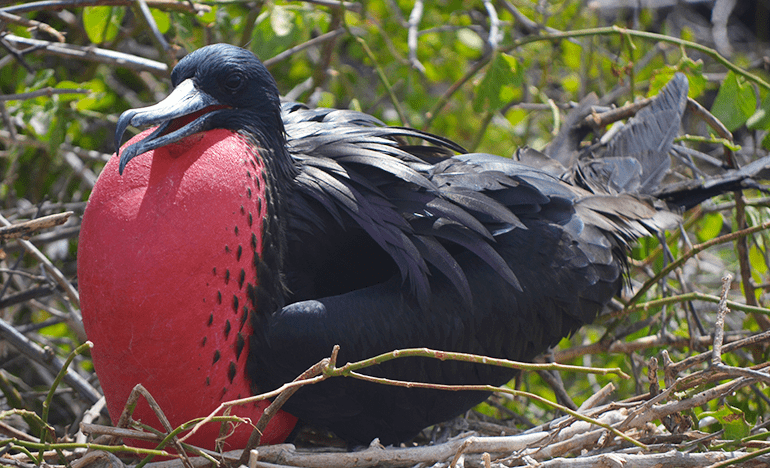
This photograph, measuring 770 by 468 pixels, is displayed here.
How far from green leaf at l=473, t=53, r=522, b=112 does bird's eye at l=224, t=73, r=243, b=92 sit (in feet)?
3.10

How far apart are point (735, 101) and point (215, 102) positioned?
1.37 metres

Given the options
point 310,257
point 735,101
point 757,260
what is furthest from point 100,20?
point 757,260

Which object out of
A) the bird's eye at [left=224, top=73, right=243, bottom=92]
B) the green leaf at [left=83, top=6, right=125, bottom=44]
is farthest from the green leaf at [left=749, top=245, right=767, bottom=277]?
the green leaf at [left=83, top=6, right=125, bottom=44]

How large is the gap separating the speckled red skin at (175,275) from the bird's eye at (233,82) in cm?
11

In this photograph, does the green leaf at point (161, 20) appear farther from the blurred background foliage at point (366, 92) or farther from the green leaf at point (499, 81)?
the green leaf at point (499, 81)

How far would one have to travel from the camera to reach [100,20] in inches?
79.9

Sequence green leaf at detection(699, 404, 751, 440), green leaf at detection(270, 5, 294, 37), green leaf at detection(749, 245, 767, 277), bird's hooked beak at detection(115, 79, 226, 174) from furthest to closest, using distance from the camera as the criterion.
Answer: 1. green leaf at detection(749, 245, 767, 277)
2. green leaf at detection(270, 5, 294, 37)
3. green leaf at detection(699, 404, 751, 440)
4. bird's hooked beak at detection(115, 79, 226, 174)

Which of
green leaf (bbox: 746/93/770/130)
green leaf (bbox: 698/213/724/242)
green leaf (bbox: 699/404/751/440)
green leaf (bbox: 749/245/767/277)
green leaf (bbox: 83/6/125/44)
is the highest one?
green leaf (bbox: 83/6/125/44)

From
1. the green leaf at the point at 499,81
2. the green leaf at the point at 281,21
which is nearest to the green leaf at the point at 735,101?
the green leaf at the point at 499,81

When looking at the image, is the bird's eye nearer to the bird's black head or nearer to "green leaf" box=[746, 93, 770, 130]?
the bird's black head

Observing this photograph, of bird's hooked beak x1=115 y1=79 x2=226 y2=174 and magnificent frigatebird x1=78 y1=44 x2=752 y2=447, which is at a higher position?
bird's hooked beak x1=115 y1=79 x2=226 y2=174

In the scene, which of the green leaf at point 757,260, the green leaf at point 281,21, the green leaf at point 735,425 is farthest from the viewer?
the green leaf at point 757,260

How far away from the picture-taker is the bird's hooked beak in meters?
1.30

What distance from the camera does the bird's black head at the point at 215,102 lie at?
1.35 meters
